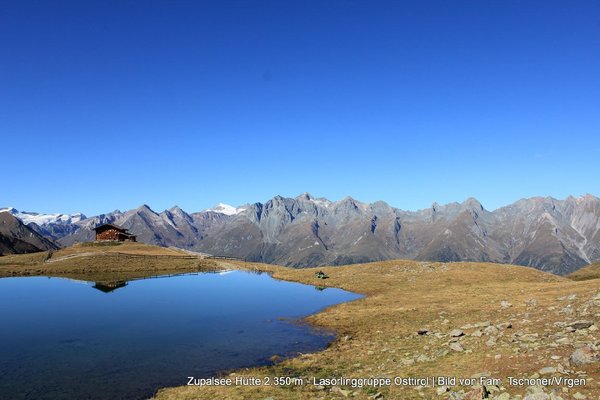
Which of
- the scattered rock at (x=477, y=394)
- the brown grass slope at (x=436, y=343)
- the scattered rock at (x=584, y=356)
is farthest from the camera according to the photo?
the brown grass slope at (x=436, y=343)

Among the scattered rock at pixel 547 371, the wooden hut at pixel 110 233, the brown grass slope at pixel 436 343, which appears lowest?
the brown grass slope at pixel 436 343

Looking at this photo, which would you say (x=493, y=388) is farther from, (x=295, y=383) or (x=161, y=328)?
(x=161, y=328)

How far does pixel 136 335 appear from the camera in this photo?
41406mm

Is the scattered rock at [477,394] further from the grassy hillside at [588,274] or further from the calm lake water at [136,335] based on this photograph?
the grassy hillside at [588,274]

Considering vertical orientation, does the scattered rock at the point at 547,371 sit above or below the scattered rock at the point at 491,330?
above

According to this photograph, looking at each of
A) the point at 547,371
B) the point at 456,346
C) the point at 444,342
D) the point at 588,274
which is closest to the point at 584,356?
the point at 547,371

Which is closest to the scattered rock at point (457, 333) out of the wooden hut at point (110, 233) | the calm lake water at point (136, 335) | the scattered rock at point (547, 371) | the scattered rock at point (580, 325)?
the scattered rock at point (580, 325)

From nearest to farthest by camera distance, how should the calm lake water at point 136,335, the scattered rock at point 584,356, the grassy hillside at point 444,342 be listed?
the scattered rock at point 584,356 < the grassy hillside at point 444,342 < the calm lake water at point 136,335

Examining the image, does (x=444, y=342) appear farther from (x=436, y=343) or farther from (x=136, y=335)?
(x=136, y=335)

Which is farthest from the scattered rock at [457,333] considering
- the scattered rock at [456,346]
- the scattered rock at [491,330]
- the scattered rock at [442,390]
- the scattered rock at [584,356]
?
the scattered rock at [442,390]

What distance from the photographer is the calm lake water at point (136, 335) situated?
28969 millimetres

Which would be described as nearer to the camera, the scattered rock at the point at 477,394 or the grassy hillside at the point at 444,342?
the scattered rock at the point at 477,394

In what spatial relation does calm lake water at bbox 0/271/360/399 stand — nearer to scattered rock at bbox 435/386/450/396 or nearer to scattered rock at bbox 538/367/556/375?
scattered rock at bbox 435/386/450/396

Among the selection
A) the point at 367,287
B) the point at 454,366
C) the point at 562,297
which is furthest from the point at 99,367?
the point at 367,287
